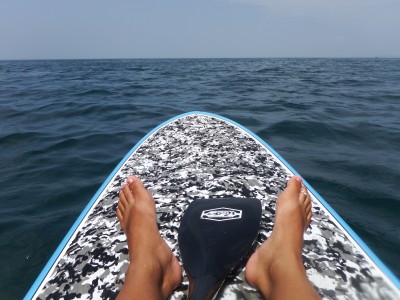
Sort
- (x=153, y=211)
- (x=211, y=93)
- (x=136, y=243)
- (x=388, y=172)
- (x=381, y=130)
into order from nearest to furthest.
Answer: (x=136, y=243) < (x=153, y=211) < (x=388, y=172) < (x=381, y=130) < (x=211, y=93)

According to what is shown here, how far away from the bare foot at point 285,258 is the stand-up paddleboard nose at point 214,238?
10 centimetres

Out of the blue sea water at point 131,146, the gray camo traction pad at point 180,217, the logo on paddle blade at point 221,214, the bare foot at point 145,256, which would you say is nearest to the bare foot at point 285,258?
the gray camo traction pad at point 180,217

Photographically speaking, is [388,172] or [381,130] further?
[381,130]

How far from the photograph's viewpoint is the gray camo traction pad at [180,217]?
1.38 metres

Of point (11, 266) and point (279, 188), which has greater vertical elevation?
point (279, 188)

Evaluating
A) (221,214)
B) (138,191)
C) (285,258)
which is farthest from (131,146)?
(285,258)

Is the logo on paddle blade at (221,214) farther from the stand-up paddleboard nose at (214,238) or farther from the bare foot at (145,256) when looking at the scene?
the bare foot at (145,256)

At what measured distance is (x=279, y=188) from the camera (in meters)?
2.23

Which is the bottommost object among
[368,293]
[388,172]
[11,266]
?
[11,266]

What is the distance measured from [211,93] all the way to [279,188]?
7994 mm

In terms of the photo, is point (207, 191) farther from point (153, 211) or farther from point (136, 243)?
point (136, 243)

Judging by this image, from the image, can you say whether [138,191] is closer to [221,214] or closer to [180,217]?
[180,217]

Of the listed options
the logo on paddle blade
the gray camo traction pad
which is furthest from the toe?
the logo on paddle blade

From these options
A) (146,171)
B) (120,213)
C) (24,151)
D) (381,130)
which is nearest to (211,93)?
(381,130)
